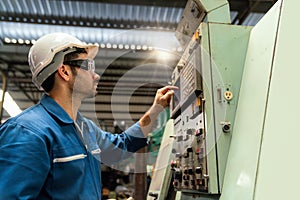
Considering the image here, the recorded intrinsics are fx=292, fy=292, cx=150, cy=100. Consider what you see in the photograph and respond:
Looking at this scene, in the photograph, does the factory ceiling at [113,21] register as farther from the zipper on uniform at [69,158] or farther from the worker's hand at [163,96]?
the zipper on uniform at [69,158]

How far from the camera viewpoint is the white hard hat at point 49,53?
1147 millimetres

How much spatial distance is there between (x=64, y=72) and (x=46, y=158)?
0.40m

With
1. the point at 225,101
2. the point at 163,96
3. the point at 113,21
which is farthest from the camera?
the point at 113,21

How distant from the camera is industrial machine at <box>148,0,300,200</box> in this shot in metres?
0.78

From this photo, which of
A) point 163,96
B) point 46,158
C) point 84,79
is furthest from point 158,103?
point 46,158

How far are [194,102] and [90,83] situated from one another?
0.44 m

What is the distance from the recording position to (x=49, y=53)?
1155 mm

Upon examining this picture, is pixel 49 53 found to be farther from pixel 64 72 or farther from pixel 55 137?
pixel 55 137

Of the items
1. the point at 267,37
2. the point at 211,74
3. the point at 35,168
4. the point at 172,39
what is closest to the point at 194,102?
the point at 211,74

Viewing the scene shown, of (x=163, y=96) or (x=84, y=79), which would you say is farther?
(x=163, y=96)

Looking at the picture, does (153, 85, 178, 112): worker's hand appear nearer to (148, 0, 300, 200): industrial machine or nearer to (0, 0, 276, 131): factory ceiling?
(148, 0, 300, 200): industrial machine

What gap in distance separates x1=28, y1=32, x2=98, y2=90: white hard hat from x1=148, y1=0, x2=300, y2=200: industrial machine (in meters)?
0.50

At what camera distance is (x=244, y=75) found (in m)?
0.99

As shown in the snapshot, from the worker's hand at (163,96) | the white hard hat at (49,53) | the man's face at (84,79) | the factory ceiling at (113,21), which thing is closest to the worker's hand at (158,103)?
the worker's hand at (163,96)
